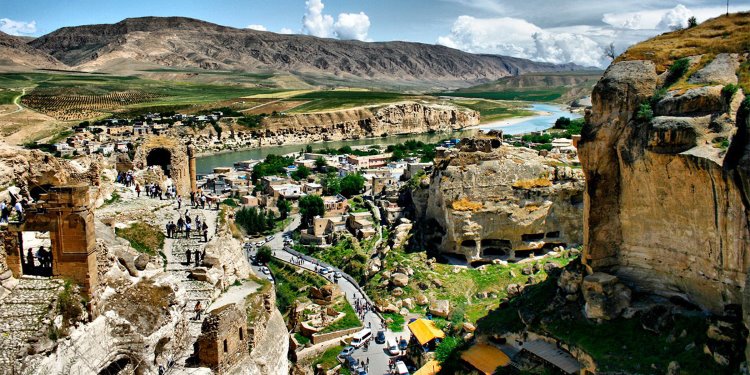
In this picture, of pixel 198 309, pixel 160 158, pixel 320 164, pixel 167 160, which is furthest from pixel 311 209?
pixel 198 309

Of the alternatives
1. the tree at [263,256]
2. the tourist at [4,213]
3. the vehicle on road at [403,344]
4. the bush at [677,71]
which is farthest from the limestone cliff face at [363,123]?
the bush at [677,71]

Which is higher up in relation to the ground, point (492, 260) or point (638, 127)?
point (638, 127)

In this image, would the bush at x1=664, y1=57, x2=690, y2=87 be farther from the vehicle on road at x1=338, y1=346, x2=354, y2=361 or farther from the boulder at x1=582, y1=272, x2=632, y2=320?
the vehicle on road at x1=338, y1=346, x2=354, y2=361

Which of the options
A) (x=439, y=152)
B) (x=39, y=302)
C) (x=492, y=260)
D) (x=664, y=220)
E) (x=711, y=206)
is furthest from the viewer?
(x=439, y=152)

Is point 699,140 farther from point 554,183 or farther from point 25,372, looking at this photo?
point 554,183

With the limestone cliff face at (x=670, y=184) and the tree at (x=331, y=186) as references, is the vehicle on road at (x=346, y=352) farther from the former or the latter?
the tree at (x=331, y=186)

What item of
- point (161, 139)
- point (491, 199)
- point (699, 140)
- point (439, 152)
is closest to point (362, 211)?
point (439, 152)

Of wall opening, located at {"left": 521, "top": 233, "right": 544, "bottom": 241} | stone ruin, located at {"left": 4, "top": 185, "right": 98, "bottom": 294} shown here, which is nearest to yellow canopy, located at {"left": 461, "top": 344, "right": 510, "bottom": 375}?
stone ruin, located at {"left": 4, "top": 185, "right": 98, "bottom": 294}

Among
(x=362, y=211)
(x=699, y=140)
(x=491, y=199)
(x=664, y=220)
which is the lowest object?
(x=362, y=211)
